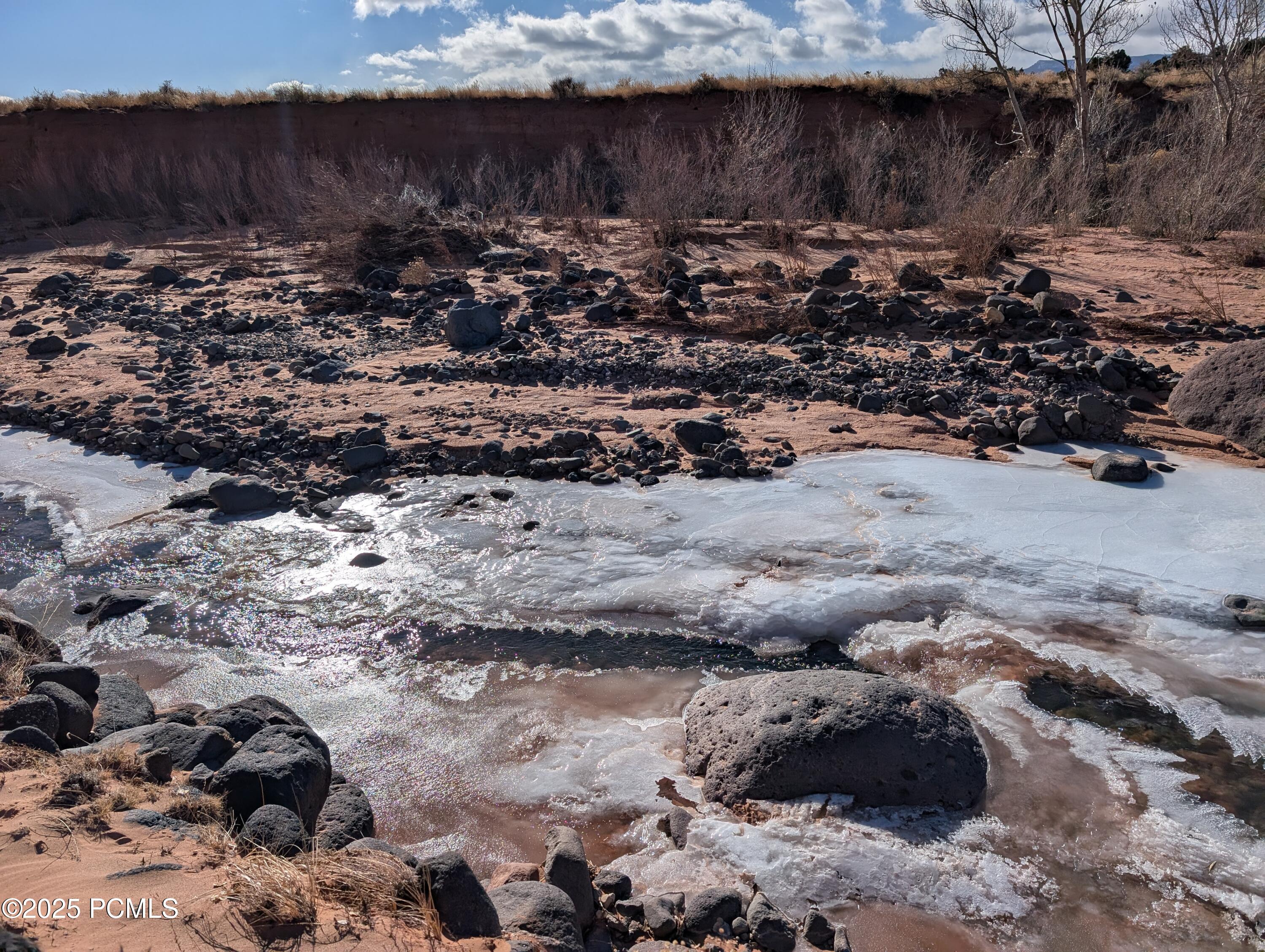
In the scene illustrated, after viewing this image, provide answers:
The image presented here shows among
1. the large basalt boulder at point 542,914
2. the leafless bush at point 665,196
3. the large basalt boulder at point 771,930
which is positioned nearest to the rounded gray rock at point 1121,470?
the large basalt boulder at point 771,930

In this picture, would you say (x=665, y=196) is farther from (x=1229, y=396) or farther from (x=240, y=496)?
(x=240, y=496)

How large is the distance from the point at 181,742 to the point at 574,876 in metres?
1.48

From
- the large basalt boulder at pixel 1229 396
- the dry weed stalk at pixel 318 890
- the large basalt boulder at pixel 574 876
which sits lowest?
the large basalt boulder at pixel 574 876

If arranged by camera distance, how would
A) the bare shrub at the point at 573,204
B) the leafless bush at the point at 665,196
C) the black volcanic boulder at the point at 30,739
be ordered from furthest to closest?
the bare shrub at the point at 573,204
the leafless bush at the point at 665,196
the black volcanic boulder at the point at 30,739

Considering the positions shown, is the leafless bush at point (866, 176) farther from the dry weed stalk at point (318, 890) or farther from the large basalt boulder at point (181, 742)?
the dry weed stalk at point (318, 890)

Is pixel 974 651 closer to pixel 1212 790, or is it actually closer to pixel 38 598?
pixel 1212 790

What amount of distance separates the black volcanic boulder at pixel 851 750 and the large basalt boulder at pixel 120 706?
6.85ft

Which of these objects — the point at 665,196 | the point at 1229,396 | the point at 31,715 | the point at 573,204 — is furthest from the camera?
the point at 573,204

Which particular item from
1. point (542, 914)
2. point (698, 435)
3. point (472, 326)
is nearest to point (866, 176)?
point (472, 326)

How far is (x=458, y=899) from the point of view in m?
2.01

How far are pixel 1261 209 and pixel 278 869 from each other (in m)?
11.0

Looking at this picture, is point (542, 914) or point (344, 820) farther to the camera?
point (344, 820)

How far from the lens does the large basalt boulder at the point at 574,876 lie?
2340 mm

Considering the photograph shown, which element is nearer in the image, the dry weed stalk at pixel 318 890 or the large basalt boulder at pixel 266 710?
the dry weed stalk at pixel 318 890
